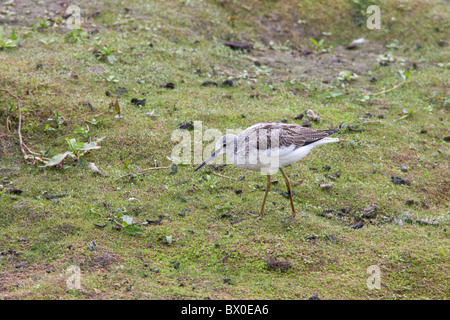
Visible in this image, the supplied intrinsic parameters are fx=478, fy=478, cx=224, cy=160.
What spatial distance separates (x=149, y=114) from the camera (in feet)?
29.9

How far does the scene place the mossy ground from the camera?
5918 mm

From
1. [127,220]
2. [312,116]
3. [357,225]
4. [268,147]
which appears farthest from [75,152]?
[357,225]

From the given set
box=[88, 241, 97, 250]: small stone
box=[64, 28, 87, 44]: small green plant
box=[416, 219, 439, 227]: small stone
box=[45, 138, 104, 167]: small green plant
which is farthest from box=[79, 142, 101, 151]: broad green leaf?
box=[416, 219, 439, 227]: small stone

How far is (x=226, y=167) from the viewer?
8.27 meters

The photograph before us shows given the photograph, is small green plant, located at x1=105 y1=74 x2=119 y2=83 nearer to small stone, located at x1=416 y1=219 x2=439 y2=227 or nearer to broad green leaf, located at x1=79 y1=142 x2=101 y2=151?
broad green leaf, located at x1=79 y1=142 x2=101 y2=151

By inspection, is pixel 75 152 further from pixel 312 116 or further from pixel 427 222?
pixel 427 222

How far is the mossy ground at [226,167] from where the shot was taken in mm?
5918

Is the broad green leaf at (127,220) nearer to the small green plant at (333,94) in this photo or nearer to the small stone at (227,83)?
the small stone at (227,83)

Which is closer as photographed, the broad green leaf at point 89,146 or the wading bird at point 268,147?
the wading bird at point 268,147

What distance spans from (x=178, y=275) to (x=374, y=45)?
31.2 ft

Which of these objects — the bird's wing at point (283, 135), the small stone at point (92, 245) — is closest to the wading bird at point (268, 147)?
the bird's wing at point (283, 135)

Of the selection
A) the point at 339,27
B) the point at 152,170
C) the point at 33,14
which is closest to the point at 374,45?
the point at 339,27

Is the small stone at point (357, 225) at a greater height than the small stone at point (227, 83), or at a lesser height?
lesser

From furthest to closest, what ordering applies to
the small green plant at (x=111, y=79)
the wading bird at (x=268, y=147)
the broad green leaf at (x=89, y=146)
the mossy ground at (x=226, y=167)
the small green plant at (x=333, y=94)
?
the small green plant at (x=333, y=94) < the small green plant at (x=111, y=79) < the broad green leaf at (x=89, y=146) < the wading bird at (x=268, y=147) < the mossy ground at (x=226, y=167)
